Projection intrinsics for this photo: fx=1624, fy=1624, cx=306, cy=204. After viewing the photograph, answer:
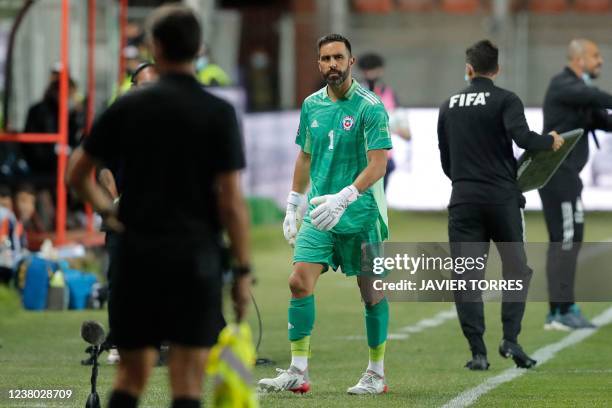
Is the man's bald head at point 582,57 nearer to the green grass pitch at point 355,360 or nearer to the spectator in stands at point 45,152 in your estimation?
the green grass pitch at point 355,360

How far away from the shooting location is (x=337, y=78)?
9.03 metres

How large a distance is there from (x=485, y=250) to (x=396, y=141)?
1221cm

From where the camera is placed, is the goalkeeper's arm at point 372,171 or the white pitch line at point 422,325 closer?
the goalkeeper's arm at point 372,171

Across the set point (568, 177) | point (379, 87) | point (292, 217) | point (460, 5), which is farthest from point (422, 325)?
point (460, 5)

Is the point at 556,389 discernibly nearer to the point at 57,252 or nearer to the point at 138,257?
the point at 138,257

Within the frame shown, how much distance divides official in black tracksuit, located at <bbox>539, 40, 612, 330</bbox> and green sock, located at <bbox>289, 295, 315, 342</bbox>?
406cm

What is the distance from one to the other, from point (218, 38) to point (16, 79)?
27.1 ft

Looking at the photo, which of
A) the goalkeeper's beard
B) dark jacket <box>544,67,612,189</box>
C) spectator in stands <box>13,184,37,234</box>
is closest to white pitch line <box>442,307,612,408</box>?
dark jacket <box>544,67,612,189</box>

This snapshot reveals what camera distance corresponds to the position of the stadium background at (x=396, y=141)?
390 inches

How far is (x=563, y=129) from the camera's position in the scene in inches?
490

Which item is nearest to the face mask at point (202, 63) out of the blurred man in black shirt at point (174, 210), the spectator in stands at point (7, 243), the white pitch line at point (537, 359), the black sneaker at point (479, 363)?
the spectator in stands at point (7, 243)

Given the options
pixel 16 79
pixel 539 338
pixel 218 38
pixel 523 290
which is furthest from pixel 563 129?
pixel 218 38

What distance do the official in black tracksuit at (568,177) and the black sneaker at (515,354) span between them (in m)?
2.41

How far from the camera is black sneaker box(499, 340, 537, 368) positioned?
10297mm
